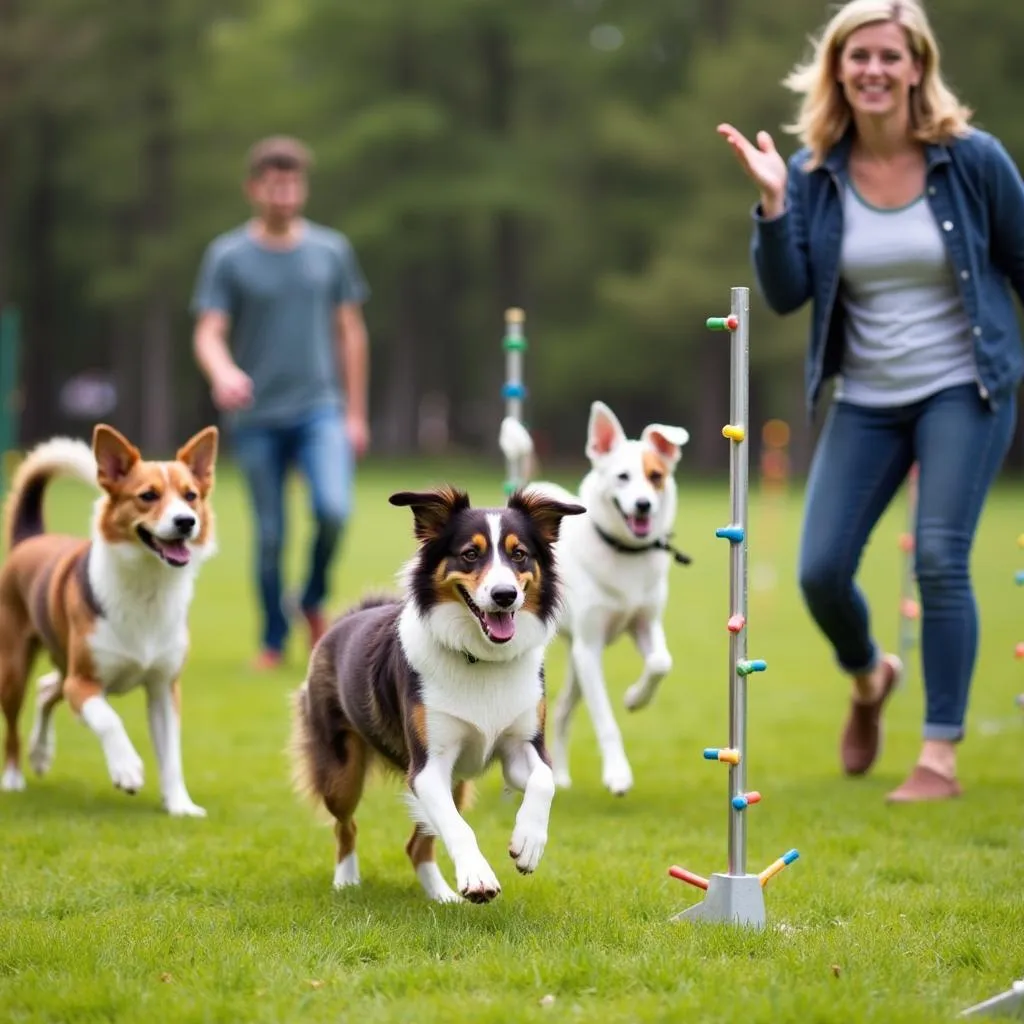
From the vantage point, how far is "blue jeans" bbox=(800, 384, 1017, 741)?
6164mm

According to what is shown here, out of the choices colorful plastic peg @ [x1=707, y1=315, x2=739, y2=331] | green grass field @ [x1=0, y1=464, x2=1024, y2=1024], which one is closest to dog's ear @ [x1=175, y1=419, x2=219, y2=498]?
green grass field @ [x1=0, y1=464, x2=1024, y2=1024]

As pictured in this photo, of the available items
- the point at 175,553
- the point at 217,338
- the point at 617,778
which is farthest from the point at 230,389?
the point at 617,778

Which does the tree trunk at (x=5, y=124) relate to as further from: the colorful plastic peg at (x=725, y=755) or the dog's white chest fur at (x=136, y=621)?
the colorful plastic peg at (x=725, y=755)

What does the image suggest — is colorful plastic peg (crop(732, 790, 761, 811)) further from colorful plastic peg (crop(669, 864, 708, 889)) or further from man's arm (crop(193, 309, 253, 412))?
man's arm (crop(193, 309, 253, 412))

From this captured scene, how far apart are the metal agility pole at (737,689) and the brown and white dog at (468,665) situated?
1.66 feet

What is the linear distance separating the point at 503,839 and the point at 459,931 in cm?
153

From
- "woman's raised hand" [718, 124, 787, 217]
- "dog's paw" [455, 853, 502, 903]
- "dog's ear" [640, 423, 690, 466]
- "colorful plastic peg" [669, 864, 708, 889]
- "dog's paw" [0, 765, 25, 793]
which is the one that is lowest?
"dog's paw" [0, 765, 25, 793]

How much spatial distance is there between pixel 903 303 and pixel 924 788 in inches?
77.7

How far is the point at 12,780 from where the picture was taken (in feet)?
22.4

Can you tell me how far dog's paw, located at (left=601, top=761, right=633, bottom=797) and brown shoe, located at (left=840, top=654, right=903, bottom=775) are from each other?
1345mm

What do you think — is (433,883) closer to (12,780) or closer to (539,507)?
(539,507)

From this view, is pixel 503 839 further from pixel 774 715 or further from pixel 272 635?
pixel 272 635

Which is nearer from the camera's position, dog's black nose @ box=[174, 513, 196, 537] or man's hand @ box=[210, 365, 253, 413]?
dog's black nose @ box=[174, 513, 196, 537]

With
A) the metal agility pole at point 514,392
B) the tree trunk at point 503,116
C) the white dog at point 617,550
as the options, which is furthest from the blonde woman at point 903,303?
the tree trunk at point 503,116
